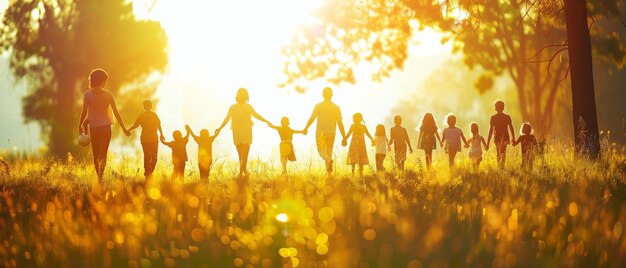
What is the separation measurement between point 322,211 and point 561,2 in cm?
948

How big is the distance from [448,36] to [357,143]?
12.5 meters

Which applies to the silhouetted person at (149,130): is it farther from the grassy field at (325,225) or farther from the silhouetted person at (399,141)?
the silhouetted person at (399,141)

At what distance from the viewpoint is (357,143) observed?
50.3 ft

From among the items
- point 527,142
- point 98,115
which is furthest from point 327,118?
point 98,115

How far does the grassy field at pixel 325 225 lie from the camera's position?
21.5 ft

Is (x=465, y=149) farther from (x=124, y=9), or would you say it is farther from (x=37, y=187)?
(x=124, y=9)

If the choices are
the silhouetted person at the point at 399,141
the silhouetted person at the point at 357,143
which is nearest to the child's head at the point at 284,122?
the silhouetted person at the point at 357,143

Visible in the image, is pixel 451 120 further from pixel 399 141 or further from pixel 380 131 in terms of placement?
pixel 380 131

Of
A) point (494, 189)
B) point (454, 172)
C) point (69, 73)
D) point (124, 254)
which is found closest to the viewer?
point (124, 254)

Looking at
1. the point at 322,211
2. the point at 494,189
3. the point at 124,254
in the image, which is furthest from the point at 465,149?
the point at 124,254

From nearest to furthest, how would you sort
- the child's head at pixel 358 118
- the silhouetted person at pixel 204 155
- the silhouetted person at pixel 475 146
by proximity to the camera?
the silhouetted person at pixel 204 155 < the child's head at pixel 358 118 < the silhouetted person at pixel 475 146

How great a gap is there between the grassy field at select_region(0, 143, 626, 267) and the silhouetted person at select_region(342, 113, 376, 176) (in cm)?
325

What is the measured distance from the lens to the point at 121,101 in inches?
1275

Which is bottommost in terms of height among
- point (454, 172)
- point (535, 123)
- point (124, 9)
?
point (454, 172)
